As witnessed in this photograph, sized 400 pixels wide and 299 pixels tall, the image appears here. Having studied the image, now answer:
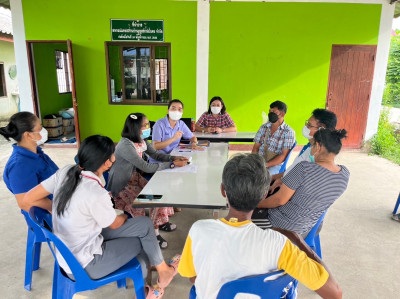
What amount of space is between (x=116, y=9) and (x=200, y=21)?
1.55m

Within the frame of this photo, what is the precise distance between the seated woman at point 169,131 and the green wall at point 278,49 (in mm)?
2629

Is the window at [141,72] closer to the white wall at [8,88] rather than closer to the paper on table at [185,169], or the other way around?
the paper on table at [185,169]

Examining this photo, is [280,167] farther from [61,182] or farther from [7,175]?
[7,175]

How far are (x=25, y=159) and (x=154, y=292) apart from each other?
3.90ft

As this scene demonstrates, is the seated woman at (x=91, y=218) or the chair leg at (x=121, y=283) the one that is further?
the chair leg at (x=121, y=283)

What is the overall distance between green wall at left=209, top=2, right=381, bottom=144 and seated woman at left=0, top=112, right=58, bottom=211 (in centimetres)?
411

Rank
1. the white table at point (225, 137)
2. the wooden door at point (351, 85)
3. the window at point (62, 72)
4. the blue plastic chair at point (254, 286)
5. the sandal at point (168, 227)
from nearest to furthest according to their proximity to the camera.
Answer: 1. the blue plastic chair at point (254, 286)
2. the sandal at point (168, 227)
3. the white table at point (225, 137)
4. the wooden door at point (351, 85)
5. the window at point (62, 72)

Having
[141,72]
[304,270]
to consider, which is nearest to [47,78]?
[141,72]

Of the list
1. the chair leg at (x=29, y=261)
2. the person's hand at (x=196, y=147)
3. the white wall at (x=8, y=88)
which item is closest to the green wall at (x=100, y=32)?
the person's hand at (x=196, y=147)

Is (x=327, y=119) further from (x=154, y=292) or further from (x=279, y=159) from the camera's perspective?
(x=154, y=292)

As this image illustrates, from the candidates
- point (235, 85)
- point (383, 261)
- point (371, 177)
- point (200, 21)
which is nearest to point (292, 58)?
point (235, 85)

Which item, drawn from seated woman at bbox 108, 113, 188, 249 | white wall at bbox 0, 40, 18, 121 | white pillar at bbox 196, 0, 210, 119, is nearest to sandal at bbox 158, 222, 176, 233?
seated woman at bbox 108, 113, 188, 249

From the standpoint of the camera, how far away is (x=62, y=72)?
843cm

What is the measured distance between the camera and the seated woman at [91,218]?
4.70 feet
